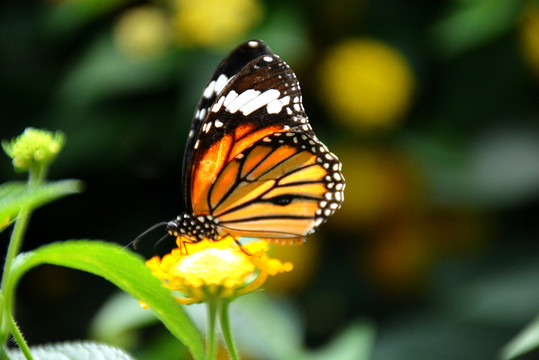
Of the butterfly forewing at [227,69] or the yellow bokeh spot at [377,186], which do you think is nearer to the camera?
the butterfly forewing at [227,69]

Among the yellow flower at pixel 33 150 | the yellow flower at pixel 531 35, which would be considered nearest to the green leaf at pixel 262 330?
the yellow flower at pixel 33 150

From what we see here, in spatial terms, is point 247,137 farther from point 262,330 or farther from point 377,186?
point 377,186

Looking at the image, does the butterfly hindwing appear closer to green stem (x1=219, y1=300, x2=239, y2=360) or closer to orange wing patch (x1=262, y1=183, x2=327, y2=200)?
orange wing patch (x1=262, y1=183, x2=327, y2=200)

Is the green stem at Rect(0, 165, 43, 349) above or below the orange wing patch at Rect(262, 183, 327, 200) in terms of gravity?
below

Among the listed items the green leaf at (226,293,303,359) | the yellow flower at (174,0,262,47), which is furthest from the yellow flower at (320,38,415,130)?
the green leaf at (226,293,303,359)

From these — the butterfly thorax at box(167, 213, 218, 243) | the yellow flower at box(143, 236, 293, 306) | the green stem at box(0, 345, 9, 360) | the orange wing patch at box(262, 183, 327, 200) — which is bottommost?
the green stem at box(0, 345, 9, 360)

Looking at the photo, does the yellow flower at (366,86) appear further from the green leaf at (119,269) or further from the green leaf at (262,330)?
the green leaf at (119,269)

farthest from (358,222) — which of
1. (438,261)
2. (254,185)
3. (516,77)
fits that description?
(254,185)

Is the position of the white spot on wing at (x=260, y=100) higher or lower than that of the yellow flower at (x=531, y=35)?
lower
